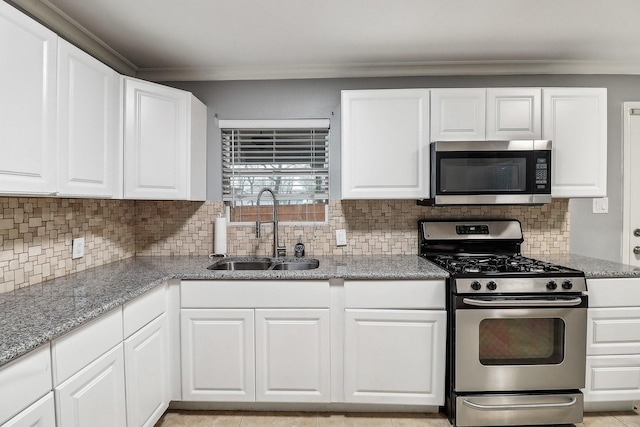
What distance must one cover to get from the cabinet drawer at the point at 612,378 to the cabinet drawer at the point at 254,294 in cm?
158

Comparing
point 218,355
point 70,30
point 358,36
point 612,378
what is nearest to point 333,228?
point 218,355

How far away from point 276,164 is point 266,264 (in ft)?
2.52

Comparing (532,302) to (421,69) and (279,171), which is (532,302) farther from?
(279,171)

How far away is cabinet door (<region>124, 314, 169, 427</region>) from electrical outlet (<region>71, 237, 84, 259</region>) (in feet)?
2.06

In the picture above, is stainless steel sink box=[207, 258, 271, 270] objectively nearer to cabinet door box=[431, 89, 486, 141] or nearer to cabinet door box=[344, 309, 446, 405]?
cabinet door box=[344, 309, 446, 405]

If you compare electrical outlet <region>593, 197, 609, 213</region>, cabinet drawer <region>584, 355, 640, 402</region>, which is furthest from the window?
electrical outlet <region>593, 197, 609, 213</region>

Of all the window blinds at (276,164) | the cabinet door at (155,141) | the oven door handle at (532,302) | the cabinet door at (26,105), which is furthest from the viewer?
the window blinds at (276,164)

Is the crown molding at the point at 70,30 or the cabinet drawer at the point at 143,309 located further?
the crown molding at the point at 70,30

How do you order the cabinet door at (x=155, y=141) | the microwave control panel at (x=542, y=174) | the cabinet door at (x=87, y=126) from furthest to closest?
the microwave control panel at (x=542, y=174), the cabinet door at (x=155, y=141), the cabinet door at (x=87, y=126)

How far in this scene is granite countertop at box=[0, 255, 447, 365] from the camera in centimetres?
118

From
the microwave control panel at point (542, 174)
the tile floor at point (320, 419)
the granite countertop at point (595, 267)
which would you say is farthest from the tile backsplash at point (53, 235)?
the granite countertop at point (595, 267)

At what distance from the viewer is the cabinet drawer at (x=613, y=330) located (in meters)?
2.09

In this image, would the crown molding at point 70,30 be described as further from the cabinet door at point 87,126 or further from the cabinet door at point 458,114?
the cabinet door at point 458,114

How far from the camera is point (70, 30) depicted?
2.06 m
